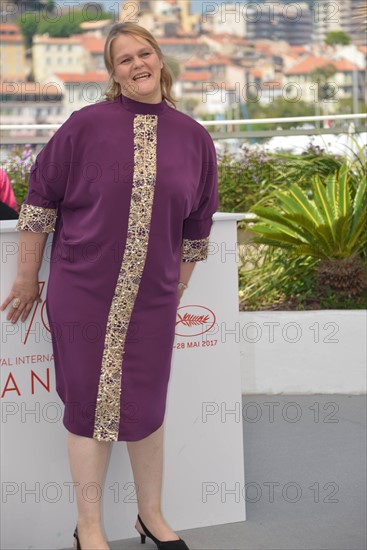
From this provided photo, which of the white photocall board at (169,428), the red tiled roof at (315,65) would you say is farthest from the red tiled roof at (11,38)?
the white photocall board at (169,428)

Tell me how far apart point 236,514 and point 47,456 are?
790mm

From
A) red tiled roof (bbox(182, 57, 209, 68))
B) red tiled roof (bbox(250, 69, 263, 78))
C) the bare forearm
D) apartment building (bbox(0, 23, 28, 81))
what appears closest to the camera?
the bare forearm

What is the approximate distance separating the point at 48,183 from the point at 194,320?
79 centimetres

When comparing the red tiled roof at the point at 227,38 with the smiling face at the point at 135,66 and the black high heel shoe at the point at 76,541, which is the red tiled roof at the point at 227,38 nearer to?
the smiling face at the point at 135,66

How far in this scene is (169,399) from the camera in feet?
11.9

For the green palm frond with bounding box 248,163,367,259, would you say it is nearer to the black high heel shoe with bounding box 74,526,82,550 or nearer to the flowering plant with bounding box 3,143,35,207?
the flowering plant with bounding box 3,143,35,207

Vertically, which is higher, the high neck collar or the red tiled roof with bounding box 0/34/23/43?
the red tiled roof with bounding box 0/34/23/43

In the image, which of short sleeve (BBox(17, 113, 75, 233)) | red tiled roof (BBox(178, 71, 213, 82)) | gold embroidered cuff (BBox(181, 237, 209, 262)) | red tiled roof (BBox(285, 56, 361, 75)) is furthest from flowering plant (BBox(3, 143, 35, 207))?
red tiled roof (BBox(178, 71, 213, 82))

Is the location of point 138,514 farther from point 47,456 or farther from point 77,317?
point 77,317

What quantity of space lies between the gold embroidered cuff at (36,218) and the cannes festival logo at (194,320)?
62 cm

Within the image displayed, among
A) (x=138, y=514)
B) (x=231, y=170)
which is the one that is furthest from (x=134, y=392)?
(x=231, y=170)

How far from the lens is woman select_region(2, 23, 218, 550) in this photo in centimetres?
316

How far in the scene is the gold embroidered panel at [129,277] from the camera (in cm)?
320

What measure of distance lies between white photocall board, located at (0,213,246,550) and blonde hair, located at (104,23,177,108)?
0.53 metres
